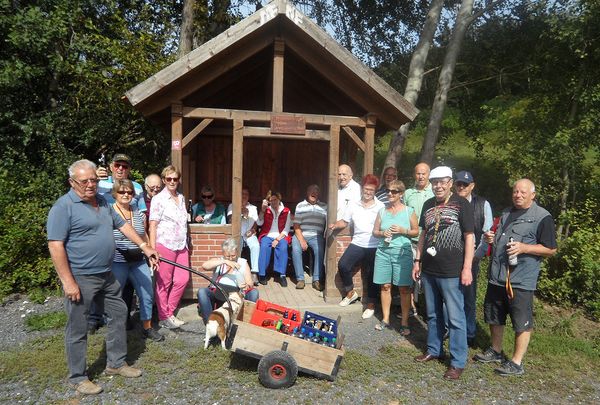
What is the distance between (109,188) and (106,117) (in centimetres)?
482

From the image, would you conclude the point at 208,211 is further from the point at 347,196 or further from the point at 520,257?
the point at 520,257

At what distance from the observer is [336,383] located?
4.03 metres

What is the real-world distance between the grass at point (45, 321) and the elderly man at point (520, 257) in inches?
190

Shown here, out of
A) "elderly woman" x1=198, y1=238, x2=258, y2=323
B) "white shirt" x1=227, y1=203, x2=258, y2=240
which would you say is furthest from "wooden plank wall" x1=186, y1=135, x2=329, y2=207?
"elderly woman" x1=198, y1=238, x2=258, y2=323

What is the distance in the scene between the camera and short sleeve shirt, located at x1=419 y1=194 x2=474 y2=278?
158 inches

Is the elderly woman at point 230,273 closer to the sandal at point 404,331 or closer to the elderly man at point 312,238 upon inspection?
the elderly man at point 312,238

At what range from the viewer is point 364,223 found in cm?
555

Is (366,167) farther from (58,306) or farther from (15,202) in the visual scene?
(15,202)

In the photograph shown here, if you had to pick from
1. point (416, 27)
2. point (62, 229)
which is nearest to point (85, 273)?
point (62, 229)

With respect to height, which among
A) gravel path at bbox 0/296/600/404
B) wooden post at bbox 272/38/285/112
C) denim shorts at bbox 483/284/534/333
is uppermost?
Answer: wooden post at bbox 272/38/285/112

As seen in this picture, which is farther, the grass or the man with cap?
the grass

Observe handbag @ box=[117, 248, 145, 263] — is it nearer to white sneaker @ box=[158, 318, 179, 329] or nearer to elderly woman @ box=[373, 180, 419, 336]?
white sneaker @ box=[158, 318, 179, 329]

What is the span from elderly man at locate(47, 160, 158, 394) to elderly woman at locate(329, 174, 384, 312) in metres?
2.81

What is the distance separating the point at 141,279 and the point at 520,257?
147 inches
